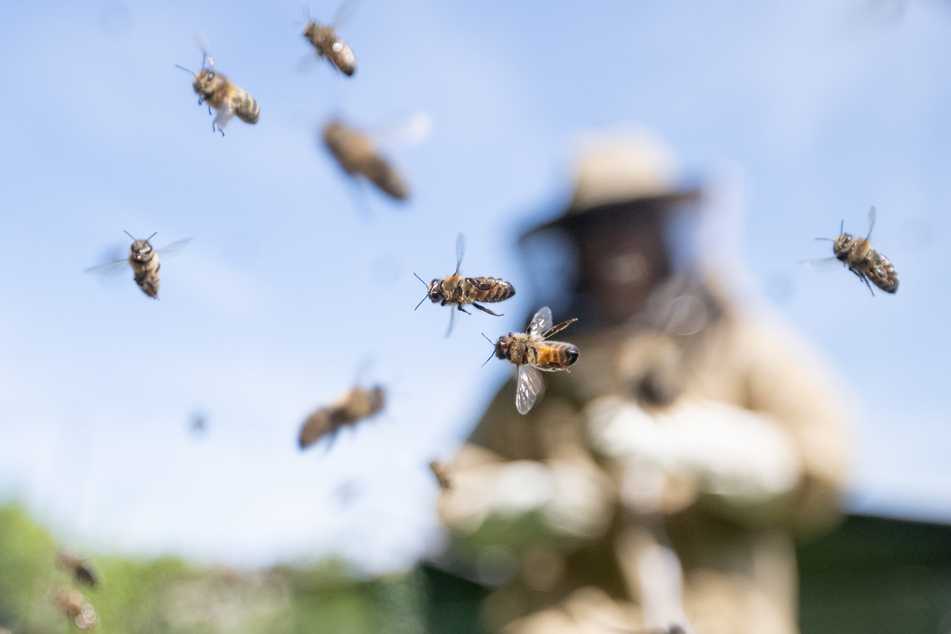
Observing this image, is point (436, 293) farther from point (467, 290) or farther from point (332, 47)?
point (332, 47)

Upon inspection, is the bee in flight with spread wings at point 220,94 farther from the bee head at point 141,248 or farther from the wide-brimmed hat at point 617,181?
the wide-brimmed hat at point 617,181

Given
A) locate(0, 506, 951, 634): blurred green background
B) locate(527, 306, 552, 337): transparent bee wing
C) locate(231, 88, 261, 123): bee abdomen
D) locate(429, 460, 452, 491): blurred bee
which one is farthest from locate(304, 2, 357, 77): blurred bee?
locate(0, 506, 951, 634): blurred green background

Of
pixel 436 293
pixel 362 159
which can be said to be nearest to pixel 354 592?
pixel 362 159

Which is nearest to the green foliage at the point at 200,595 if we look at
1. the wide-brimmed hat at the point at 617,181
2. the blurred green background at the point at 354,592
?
the blurred green background at the point at 354,592

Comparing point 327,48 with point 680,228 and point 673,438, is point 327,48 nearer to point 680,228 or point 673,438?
point 673,438

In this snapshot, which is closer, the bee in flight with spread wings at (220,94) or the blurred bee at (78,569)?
the bee in flight with spread wings at (220,94)
